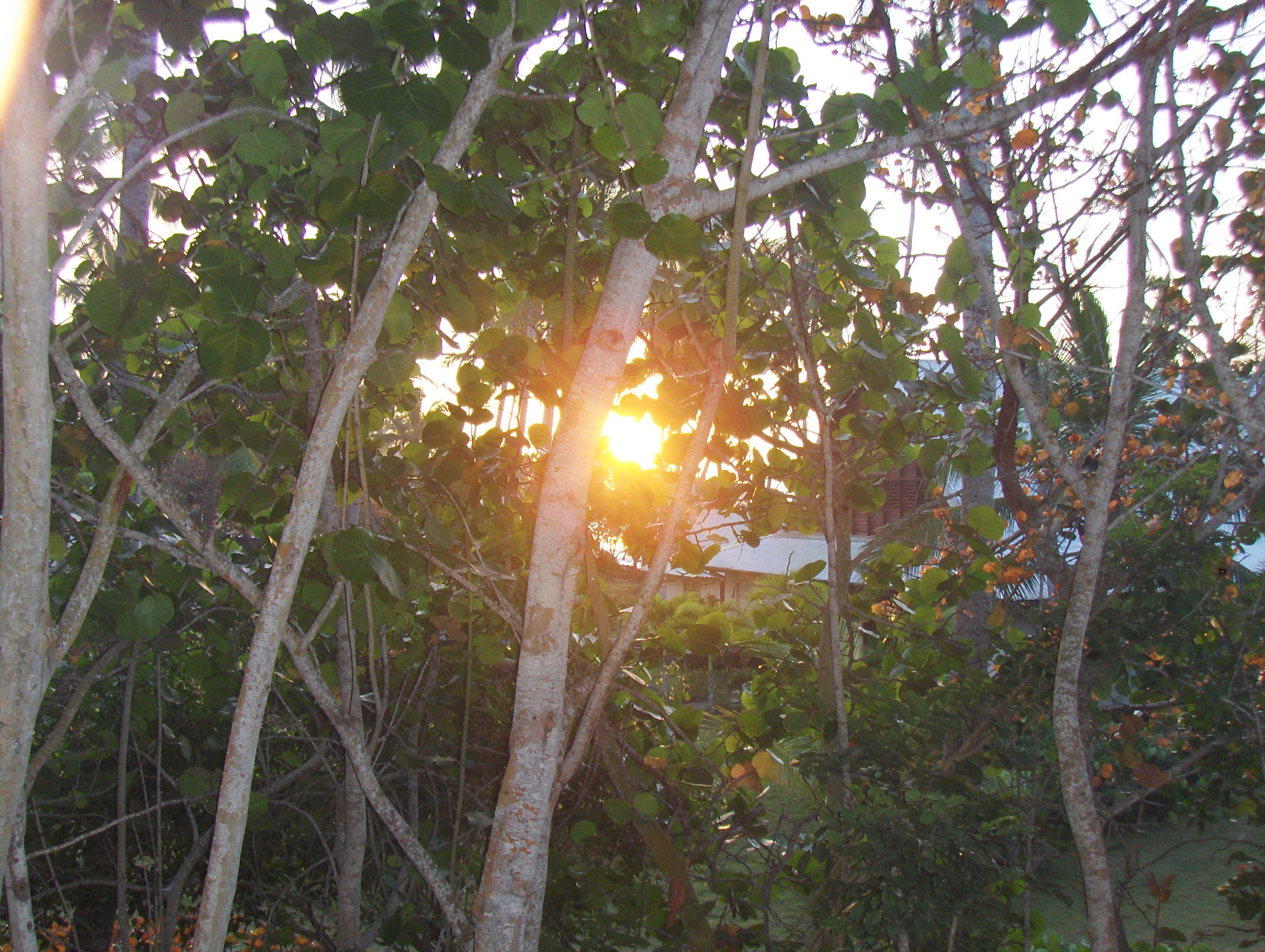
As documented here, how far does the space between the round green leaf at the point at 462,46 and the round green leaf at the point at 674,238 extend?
392 millimetres

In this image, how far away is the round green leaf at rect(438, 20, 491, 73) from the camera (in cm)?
131

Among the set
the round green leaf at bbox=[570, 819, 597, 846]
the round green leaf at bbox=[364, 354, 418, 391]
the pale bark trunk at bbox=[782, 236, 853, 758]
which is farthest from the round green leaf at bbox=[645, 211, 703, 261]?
the round green leaf at bbox=[570, 819, 597, 846]

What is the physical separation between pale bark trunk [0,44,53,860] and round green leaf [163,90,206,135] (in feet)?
1.58

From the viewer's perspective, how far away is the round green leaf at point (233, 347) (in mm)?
1454

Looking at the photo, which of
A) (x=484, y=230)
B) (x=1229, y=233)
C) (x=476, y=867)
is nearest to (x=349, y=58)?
(x=484, y=230)

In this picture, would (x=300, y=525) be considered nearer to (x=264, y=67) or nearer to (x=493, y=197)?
(x=493, y=197)

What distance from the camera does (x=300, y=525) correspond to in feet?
4.36

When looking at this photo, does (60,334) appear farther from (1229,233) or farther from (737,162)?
(1229,233)

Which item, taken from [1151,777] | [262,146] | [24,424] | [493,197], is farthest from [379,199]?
[1151,777]

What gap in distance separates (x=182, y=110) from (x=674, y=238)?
40.8 inches

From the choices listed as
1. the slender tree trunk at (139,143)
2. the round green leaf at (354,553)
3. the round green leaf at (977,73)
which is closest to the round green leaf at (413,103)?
the slender tree trunk at (139,143)

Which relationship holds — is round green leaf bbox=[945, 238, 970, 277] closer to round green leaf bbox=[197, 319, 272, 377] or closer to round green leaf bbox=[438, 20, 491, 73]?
round green leaf bbox=[438, 20, 491, 73]

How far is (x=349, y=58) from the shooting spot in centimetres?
164

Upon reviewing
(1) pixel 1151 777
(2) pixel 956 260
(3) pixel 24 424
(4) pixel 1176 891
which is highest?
(2) pixel 956 260
